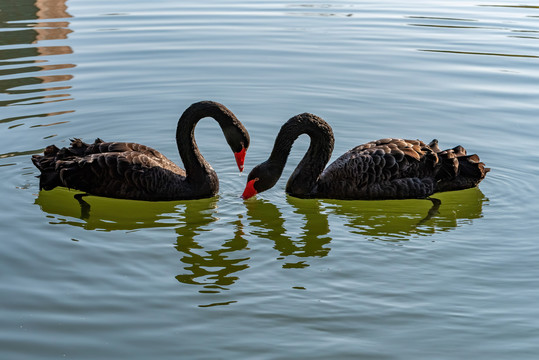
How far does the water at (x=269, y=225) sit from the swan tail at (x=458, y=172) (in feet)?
0.44

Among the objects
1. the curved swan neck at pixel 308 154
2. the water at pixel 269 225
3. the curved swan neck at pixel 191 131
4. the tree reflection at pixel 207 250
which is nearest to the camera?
the water at pixel 269 225

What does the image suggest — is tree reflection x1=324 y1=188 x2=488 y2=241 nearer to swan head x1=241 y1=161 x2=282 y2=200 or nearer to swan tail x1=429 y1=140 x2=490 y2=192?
swan tail x1=429 y1=140 x2=490 y2=192

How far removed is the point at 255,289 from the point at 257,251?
74cm

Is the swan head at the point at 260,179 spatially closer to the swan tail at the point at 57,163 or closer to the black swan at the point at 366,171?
the black swan at the point at 366,171

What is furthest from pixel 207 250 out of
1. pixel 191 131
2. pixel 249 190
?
pixel 191 131

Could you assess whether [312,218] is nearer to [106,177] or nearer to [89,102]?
[106,177]

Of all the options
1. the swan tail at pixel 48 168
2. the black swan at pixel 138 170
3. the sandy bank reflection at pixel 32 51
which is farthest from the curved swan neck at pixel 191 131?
the sandy bank reflection at pixel 32 51

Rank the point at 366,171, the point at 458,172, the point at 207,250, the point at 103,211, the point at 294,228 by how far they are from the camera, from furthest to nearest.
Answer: the point at 458,172, the point at 366,171, the point at 103,211, the point at 294,228, the point at 207,250

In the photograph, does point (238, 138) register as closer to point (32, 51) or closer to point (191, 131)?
point (191, 131)

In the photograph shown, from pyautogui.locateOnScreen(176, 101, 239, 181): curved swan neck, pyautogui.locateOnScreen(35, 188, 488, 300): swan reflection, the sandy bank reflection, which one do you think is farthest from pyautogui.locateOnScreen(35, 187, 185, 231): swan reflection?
the sandy bank reflection

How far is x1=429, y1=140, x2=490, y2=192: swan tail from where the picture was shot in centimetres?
705

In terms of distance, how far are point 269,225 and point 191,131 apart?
133 cm

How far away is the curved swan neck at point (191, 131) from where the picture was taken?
6.95m

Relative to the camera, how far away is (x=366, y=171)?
6.98 metres
